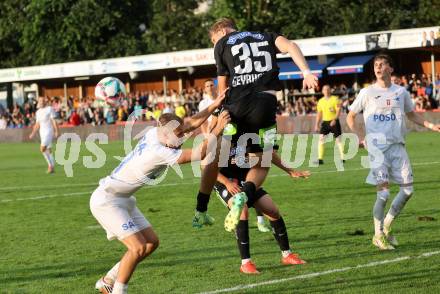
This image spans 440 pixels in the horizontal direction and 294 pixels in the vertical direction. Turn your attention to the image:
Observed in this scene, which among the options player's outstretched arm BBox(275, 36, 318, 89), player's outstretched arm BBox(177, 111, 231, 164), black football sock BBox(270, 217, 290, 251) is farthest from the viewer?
black football sock BBox(270, 217, 290, 251)

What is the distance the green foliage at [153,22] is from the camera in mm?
60438

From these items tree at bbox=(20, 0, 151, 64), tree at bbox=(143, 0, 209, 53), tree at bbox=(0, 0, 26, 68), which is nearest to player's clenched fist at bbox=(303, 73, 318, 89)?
tree at bbox=(143, 0, 209, 53)

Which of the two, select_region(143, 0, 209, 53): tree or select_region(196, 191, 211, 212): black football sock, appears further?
select_region(143, 0, 209, 53): tree

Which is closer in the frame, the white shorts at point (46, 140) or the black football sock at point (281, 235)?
the black football sock at point (281, 235)

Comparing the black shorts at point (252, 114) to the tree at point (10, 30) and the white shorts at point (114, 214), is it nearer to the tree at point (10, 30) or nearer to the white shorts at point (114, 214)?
the white shorts at point (114, 214)

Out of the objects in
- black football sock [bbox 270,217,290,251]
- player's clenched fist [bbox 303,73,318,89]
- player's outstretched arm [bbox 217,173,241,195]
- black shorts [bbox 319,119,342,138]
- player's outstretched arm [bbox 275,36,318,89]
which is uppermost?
player's outstretched arm [bbox 275,36,318,89]

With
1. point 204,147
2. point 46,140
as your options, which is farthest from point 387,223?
point 46,140

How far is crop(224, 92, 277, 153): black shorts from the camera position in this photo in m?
9.29

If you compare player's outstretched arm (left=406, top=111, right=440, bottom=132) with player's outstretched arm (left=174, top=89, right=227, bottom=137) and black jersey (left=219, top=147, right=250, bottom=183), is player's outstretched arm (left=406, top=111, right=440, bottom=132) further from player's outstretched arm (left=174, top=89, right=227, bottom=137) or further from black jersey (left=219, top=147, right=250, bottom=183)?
player's outstretched arm (left=174, top=89, right=227, bottom=137)

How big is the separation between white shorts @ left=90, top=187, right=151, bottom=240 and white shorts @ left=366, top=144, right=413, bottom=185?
361 centimetres

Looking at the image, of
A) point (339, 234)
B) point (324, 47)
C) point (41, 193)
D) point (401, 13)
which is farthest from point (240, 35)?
point (401, 13)

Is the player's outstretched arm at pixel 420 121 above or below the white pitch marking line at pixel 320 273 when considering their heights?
above

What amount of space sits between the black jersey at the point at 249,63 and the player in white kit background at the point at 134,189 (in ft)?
3.67

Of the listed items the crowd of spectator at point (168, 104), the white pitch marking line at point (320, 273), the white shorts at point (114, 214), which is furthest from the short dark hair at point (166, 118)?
the crowd of spectator at point (168, 104)
